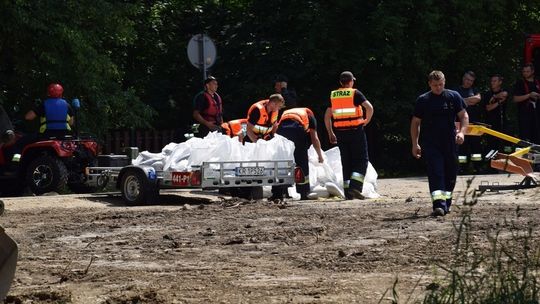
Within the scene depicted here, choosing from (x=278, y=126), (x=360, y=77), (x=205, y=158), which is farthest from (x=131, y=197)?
(x=360, y=77)

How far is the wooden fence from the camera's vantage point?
28.0 meters

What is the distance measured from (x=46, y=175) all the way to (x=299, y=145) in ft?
13.0

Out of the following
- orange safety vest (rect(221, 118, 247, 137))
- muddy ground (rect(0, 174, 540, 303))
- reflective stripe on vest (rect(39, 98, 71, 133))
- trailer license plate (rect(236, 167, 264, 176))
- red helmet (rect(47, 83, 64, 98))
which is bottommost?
muddy ground (rect(0, 174, 540, 303))

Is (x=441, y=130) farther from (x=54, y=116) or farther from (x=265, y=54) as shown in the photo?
(x=265, y=54)

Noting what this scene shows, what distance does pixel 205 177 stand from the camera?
18.3 meters

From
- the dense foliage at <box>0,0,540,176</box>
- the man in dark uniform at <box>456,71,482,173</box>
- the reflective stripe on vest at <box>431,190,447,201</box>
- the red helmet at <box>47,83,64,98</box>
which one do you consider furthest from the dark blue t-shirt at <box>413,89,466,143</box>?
the dense foliage at <box>0,0,540,176</box>

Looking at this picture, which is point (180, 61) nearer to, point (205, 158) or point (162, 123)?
point (162, 123)

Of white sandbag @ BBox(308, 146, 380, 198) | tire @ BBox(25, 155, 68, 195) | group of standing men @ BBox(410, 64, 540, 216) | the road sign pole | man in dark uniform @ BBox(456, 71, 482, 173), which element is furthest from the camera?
the road sign pole

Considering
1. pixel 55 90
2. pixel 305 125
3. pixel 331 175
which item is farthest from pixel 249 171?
pixel 55 90

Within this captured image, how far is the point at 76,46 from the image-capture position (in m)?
25.1

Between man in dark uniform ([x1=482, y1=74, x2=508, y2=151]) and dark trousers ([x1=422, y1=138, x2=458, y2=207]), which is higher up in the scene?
man in dark uniform ([x1=482, y1=74, x2=508, y2=151])

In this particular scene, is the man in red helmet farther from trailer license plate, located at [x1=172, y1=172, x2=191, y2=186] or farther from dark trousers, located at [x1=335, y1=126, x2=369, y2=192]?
dark trousers, located at [x1=335, y1=126, x2=369, y2=192]

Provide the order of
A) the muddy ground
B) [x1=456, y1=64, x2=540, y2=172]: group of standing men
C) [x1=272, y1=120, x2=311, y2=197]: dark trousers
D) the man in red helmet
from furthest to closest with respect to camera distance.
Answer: [x1=456, y1=64, x2=540, y2=172]: group of standing men, the man in red helmet, [x1=272, y1=120, x2=311, y2=197]: dark trousers, the muddy ground

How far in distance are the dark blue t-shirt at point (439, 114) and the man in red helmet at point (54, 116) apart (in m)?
7.13
